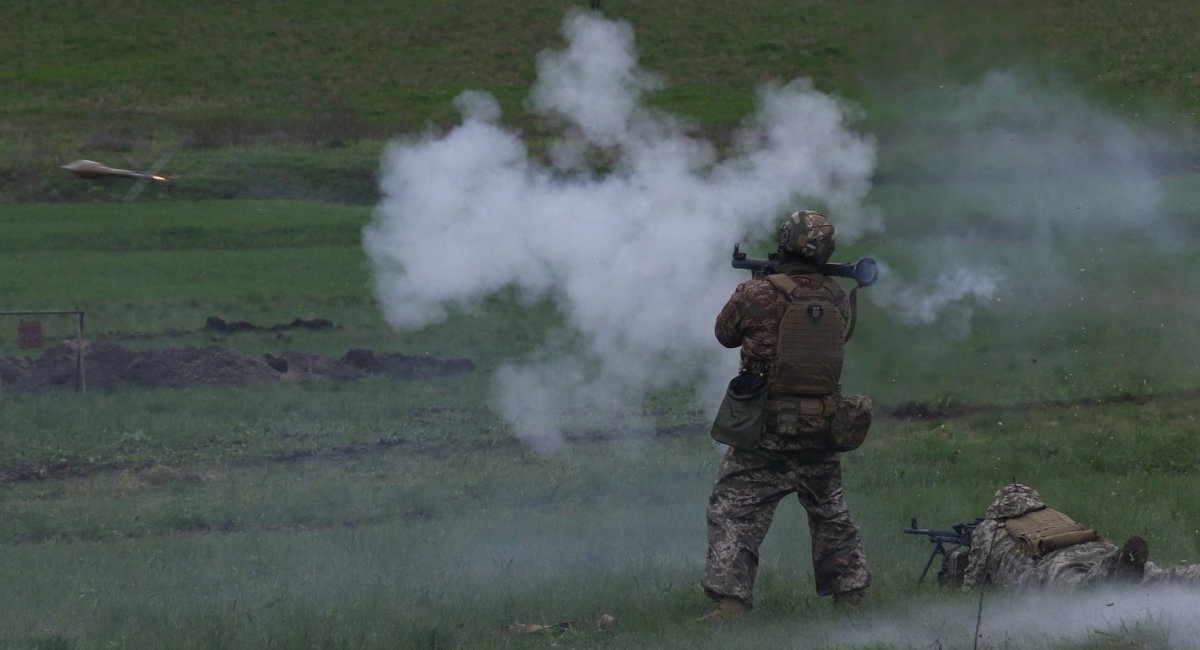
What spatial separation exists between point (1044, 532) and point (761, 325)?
2113 mm

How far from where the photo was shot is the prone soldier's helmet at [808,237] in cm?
877

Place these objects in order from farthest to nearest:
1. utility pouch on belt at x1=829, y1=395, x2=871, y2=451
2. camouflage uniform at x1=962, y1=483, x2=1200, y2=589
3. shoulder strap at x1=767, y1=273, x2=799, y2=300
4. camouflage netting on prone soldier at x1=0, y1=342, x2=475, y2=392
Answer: camouflage netting on prone soldier at x1=0, y1=342, x2=475, y2=392, shoulder strap at x1=767, y1=273, x2=799, y2=300, utility pouch on belt at x1=829, y1=395, x2=871, y2=451, camouflage uniform at x1=962, y1=483, x2=1200, y2=589

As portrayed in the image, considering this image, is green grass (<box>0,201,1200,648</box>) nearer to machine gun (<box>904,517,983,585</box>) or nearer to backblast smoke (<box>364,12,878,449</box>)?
machine gun (<box>904,517,983,585</box>)

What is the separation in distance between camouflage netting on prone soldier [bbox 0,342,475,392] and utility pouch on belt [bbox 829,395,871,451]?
1308 centimetres

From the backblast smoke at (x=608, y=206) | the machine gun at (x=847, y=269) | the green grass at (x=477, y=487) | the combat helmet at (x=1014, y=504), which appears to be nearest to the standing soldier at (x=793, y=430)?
the machine gun at (x=847, y=269)

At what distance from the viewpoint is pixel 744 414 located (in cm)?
859

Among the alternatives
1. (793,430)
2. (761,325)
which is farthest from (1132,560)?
(761,325)

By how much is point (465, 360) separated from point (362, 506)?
8814mm

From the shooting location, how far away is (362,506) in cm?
1327

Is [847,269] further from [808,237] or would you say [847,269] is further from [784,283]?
[784,283]

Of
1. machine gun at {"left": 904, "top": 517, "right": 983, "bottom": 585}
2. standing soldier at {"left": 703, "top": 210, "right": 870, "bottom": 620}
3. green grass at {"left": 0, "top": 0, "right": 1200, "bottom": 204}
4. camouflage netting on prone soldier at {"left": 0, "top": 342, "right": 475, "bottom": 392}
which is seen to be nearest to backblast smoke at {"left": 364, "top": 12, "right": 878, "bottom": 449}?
green grass at {"left": 0, "top": 0, "right": 1200, "bottom": 204}

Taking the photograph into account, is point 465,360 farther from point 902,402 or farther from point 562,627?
point 562,627

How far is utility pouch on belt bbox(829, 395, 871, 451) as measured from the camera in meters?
8.58

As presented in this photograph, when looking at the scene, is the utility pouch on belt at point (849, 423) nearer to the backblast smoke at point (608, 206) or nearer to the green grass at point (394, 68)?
the backblast smoke at point (608, 206)
